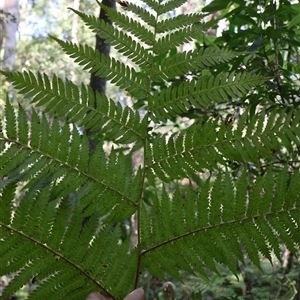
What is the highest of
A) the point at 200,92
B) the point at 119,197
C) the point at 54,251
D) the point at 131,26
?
the point at 131,26

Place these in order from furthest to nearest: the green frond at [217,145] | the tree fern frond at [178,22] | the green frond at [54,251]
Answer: the tree fern frond at [178,22]
the green frond at [217,145]
the green frond at [54,251]

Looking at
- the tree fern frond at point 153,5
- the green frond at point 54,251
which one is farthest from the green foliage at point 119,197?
the tree fern frond at point 153,5

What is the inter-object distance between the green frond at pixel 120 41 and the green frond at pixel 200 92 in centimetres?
9

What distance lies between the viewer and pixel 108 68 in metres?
0.82

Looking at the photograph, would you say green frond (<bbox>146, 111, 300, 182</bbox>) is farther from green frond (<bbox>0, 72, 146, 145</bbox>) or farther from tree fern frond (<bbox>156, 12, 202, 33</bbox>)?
tree fern frond (<bbox>156, 12, 202, 33</bbox>)

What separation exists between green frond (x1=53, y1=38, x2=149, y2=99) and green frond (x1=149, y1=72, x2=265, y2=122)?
0.05 metres

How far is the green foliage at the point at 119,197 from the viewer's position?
0.68 m

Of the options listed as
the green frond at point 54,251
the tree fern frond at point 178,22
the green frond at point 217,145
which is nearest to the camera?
the green frond at point 54,251

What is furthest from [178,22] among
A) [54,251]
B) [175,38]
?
[54,251]

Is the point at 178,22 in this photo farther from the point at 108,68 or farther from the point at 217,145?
the point at 217,145

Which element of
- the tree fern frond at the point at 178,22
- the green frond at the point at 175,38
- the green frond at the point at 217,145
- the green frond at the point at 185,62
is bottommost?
the green frond at the point at 217,145

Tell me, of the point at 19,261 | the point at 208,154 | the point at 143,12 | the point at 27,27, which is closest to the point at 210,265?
the point at 208,154

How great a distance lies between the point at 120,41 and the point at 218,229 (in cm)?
43

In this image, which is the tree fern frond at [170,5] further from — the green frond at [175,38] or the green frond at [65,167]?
the green frond at [65,167]
